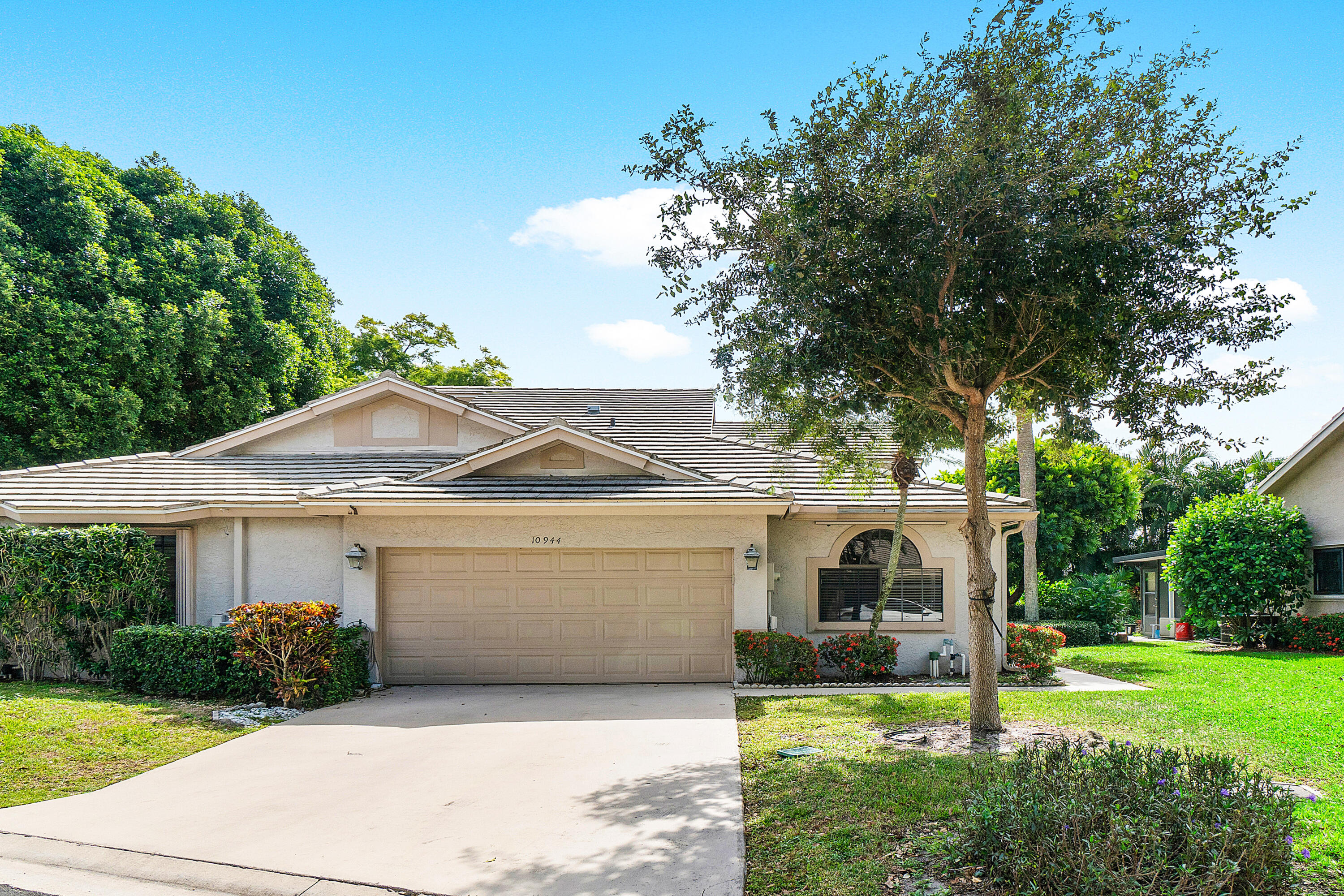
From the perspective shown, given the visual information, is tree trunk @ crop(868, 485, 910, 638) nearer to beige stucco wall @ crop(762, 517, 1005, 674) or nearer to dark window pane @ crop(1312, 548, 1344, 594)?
beige stucco wall @ crop(762, 517, 1005, 674)

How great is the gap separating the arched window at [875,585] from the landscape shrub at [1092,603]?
38.0 ft

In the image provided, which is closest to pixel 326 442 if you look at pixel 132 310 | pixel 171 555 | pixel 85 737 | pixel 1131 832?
pixel 171 555

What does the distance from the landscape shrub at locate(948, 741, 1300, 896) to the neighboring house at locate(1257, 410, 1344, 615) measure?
16.1 m

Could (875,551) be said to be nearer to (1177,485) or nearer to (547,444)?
(547,444)

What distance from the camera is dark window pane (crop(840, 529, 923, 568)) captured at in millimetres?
12680

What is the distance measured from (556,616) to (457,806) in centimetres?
592

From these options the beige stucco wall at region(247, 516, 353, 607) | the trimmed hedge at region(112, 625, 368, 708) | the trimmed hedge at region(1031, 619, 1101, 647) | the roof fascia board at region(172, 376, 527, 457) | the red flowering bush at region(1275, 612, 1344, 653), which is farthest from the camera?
the trimmed hedge at region(1031, 619, 1101, 647)

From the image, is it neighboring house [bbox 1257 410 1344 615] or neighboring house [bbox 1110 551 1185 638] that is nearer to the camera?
neighboring house [bbox 1257 410 1344 615]

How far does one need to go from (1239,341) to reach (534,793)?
7.80 metres

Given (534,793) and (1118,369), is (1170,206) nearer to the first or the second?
(1118,369)

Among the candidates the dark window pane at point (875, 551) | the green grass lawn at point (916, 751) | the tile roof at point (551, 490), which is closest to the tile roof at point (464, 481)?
the tile roof at point (551, 490)

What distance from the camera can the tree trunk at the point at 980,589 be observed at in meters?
7.73

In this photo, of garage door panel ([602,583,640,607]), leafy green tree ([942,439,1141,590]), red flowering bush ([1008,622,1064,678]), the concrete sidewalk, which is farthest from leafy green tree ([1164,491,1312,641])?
garage door panel ([602,583,640,607])

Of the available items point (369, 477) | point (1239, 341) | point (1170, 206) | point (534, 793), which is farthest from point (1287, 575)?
point (369, 477)
